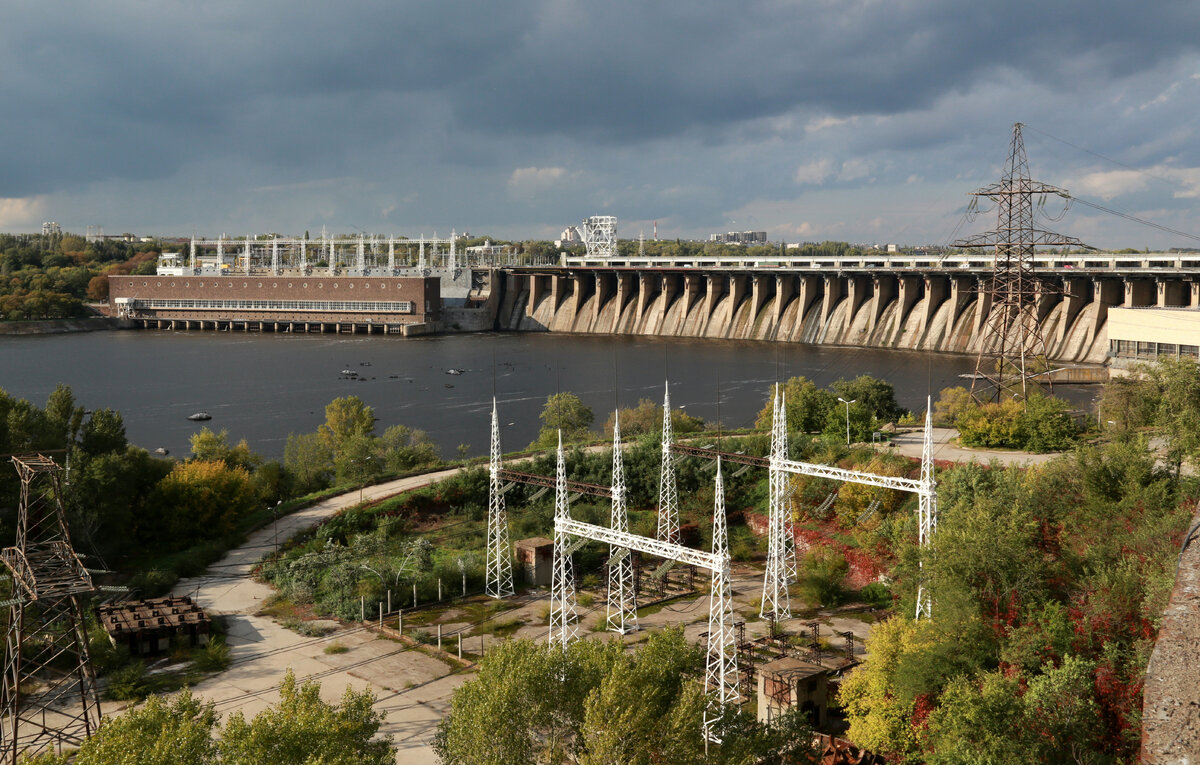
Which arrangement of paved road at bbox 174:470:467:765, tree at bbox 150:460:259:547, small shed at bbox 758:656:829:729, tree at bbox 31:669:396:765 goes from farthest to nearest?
1. tree at bbox 150:460:259:547
2. paved road at bbox 174:470:467:765
3. small shed at bbox 758:656:829:729
4. tree at bbox 31:669:396:765

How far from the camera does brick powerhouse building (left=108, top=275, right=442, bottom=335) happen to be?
8994 cm

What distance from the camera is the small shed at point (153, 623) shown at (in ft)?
60.2

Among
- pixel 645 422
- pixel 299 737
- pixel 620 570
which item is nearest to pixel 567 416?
pixel 645 422

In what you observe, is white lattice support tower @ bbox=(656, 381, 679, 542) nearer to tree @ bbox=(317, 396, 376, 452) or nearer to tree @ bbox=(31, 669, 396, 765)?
tree @ bbox=(31, 669, 396, 765)

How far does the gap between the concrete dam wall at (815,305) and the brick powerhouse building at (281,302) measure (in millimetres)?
9775

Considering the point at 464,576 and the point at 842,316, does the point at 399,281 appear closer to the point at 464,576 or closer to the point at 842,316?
the point at 842,316

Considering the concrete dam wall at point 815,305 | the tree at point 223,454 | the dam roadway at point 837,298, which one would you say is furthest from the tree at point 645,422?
the concrete dam wall at point 815,305

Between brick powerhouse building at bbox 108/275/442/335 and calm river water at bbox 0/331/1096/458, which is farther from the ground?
brick powerhouse building at bbox 108/275/442/335

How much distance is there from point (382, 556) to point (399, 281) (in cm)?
6838

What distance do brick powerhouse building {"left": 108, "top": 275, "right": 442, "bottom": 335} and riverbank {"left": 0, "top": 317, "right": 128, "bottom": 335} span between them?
1339 millimetres

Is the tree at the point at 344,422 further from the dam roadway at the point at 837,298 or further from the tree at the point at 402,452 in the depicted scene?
the dam roadway at the point at 837,298

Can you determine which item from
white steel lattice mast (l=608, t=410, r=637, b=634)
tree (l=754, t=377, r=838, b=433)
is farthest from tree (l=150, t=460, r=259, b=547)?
tree (l=754, t=377, r=838, b=433)

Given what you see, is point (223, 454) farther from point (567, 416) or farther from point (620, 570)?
point (620, 570)

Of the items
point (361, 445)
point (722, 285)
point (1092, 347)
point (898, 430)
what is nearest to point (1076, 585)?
point (898, 430)
